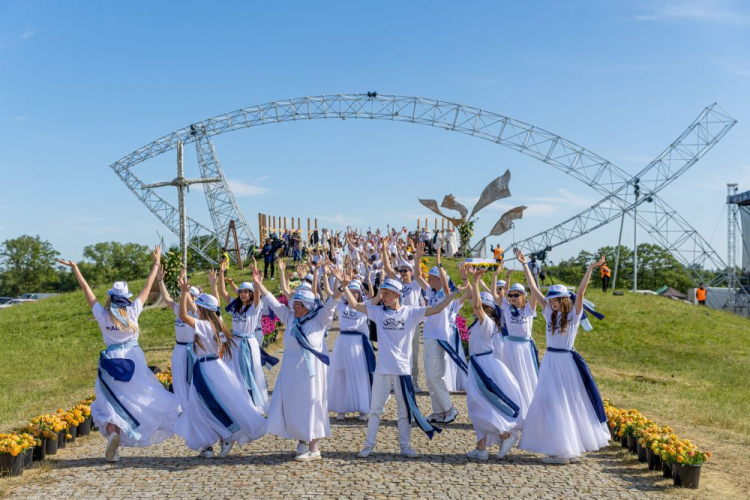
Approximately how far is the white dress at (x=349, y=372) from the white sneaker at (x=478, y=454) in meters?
2.25

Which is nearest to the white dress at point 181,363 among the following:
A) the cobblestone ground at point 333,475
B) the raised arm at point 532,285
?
the cobblestone ground at point 333,475

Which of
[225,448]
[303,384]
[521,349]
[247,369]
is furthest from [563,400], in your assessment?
[247,369]

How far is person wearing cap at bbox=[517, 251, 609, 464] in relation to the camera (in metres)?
7.29

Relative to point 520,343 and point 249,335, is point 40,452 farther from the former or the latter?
point 520,343

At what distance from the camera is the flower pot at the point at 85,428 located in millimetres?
8789

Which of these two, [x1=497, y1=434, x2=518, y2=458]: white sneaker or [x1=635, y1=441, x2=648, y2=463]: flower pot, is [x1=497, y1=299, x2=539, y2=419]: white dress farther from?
[x1=635, y1=441, x2=648, y2=463]: flower pot

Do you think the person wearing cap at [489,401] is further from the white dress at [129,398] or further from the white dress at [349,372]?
the white dress at [129,398]

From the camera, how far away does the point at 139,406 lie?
24.6 ft

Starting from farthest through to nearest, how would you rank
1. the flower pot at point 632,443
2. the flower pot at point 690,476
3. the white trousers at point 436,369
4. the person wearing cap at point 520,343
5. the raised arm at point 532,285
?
the white trousers at point 436,369 → the person wearing cap at point 520,343 → the flower pot at point 632,443 → the raised arm at point 532,285 → the flower pot at point 690,476

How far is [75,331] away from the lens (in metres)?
26.2

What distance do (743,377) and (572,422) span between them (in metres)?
13.1

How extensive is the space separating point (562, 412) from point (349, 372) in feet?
11.1

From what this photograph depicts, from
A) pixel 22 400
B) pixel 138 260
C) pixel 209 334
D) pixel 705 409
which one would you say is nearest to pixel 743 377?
pixel 705 409

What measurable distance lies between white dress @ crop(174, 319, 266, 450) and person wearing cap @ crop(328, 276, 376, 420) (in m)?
2.08
